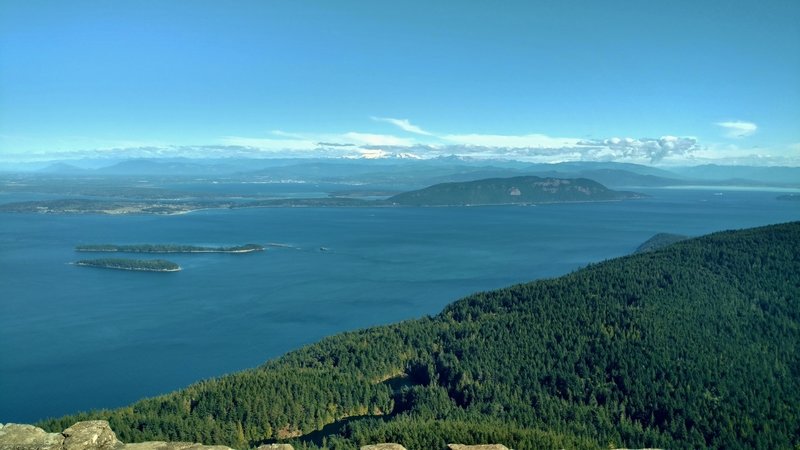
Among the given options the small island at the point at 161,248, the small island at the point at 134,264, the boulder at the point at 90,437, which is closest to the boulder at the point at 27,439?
the boulder at the point at 90,437

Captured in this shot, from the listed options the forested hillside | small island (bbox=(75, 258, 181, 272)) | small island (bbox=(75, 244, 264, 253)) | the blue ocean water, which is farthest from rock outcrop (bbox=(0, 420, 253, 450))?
small island (bbox=(75, 244, 264, 253))

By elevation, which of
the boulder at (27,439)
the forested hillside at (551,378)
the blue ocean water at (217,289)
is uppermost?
the boulder at (27,439)

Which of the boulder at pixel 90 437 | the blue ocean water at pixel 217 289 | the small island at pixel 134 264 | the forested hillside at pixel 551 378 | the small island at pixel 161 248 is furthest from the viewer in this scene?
the small island at pixel 161 248

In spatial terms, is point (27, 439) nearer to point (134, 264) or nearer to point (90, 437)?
point (90, 437)

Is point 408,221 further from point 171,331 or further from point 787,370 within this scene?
point 787,370

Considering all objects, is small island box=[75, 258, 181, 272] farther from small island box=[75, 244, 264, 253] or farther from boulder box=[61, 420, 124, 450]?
boulder box=[61, 420, 124, 450]

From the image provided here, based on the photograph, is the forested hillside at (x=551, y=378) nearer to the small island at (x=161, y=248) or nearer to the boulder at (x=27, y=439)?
the boulder at (x=27, y=439)

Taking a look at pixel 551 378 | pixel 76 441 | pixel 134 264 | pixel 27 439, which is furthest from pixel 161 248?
pixel 76 441
